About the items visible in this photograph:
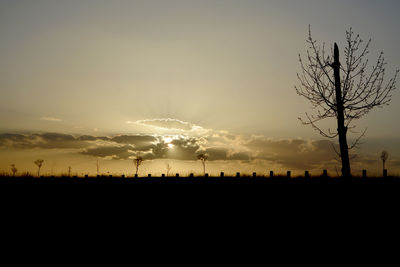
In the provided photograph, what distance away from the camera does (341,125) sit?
40.3 ft

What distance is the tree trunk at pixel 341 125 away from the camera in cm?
1209

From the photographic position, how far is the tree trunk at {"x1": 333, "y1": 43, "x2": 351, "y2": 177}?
1209 cm
